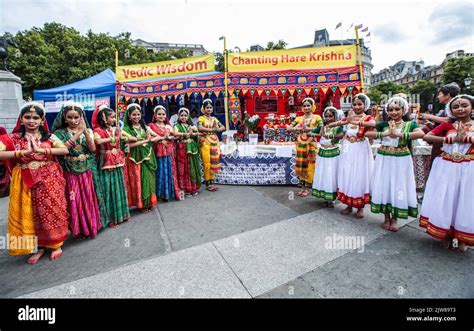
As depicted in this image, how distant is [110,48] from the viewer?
18.2 meters

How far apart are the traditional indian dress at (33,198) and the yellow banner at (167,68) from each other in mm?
6425

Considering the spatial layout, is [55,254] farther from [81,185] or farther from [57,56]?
[57,56]

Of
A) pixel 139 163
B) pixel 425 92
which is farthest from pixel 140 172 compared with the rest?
pixel 425 92

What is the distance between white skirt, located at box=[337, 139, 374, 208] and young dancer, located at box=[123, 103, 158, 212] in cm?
323

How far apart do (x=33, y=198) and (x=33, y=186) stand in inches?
5.6

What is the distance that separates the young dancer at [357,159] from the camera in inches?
134

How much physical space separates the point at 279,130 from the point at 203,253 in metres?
4.79

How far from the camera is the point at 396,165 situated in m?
3.01

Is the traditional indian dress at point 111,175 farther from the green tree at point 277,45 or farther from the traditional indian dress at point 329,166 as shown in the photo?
the green tree at point 277,45

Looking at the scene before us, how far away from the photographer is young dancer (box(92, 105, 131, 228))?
334cm
